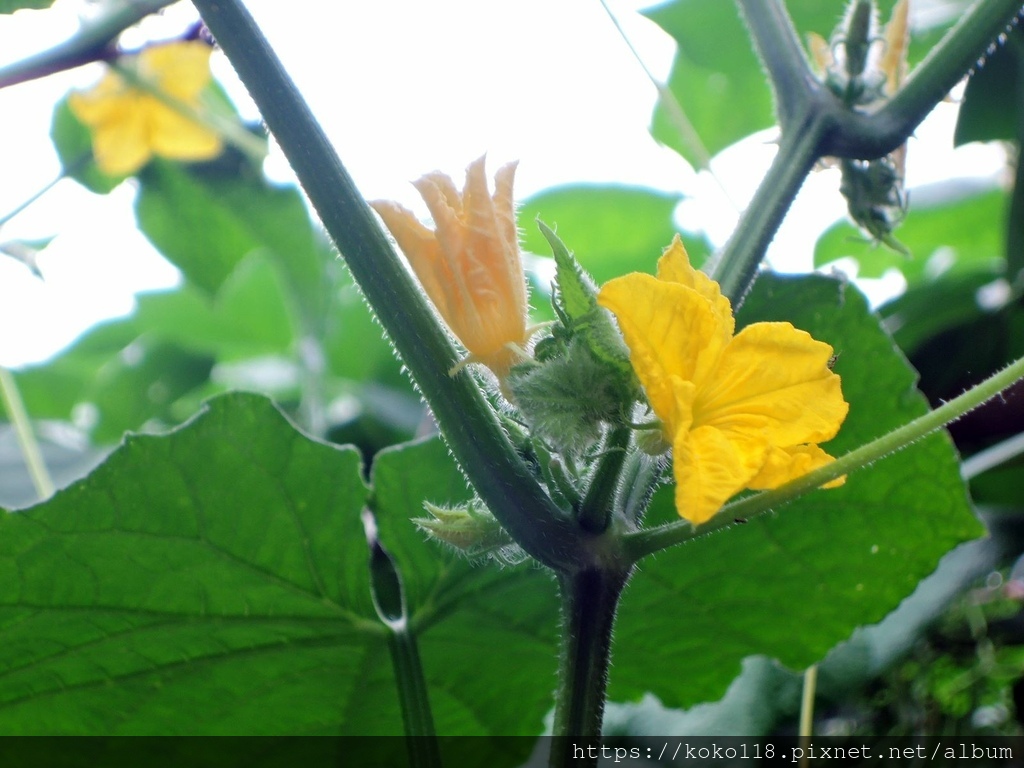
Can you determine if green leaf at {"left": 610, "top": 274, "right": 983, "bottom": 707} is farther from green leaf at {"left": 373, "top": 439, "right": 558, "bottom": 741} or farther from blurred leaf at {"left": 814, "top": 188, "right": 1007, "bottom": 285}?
blurred leaf at {"left": 814, "top": 188, "right": 1007, "bottom": 285}

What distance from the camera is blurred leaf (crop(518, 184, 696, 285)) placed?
5.13 feet

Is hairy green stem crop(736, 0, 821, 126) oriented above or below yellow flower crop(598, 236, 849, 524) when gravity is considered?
above

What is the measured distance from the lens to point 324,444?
743 mm

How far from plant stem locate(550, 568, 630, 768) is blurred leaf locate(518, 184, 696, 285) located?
1037 mm

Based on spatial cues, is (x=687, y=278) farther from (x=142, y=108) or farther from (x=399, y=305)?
(x=142, y=108)

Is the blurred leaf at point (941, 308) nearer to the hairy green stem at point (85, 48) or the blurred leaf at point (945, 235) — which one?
the blurred leaf at point (945, 235)

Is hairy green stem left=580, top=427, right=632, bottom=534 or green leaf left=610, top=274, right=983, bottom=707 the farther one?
green leaf left=610, top=274, right=983, bottom=707

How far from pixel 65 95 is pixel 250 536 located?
1203mm

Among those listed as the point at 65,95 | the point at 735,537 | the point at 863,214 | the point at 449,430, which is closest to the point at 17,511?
the point at 449,430

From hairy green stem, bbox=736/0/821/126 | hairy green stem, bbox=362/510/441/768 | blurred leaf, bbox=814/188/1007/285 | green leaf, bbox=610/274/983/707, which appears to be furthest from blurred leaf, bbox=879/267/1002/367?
hairy green stem, bbox=362/510/441/768

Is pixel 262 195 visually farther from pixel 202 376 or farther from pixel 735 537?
pixel 735 537

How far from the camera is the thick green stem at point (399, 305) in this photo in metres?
0.52

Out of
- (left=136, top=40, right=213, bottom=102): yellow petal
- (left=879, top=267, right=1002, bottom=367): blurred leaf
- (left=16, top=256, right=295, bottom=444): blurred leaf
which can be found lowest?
(left=879, top=267, right=1002, bottom=367): blurred leaf

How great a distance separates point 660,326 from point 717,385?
0.17 feet
